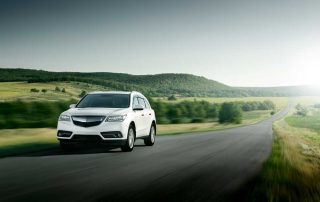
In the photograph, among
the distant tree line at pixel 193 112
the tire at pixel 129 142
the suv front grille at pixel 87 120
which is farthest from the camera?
the distant tree line at pixel 193 112

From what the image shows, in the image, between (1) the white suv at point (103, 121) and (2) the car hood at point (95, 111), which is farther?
(2) the car hood at point (95, 111)

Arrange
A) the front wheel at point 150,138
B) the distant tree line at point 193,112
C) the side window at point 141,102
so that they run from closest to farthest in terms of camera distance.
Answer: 1. the side window at point 141,102
2. the front wheel at point 150,138
3. the distant tree line at point 193,112

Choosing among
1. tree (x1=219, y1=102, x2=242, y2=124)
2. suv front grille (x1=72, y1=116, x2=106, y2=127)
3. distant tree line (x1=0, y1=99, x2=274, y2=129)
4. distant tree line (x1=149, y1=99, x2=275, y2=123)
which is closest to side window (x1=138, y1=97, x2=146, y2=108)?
suv front grille (x1=72, y1=116, x2=106, y2=127)

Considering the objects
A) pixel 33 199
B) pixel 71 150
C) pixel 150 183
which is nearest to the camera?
pixel 33 199

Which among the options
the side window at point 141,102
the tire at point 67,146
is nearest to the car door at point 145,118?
the side window at point 141,102

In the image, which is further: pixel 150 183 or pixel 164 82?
pixel 164 82

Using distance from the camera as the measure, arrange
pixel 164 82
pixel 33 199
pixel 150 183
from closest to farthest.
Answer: pixel 33 199 < pixel 150 183 < pixel 164 82

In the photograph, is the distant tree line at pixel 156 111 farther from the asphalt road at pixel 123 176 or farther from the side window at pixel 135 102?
the asphalt road at pixel 123 176

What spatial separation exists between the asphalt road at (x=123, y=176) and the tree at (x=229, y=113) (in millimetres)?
83964

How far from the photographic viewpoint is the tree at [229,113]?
99244 mm

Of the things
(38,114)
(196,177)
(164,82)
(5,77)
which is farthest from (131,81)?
(196,177)

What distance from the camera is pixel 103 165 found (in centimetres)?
1234

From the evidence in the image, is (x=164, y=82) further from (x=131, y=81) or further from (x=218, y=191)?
(x=218, y=191)

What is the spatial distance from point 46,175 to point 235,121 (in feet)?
301
